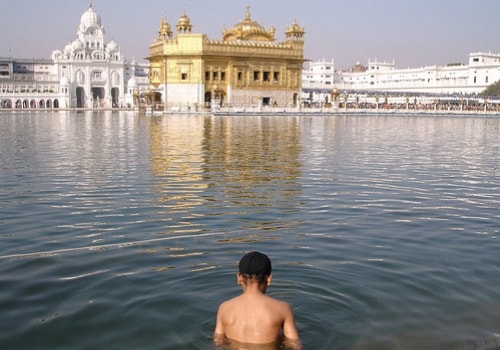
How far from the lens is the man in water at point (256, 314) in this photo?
381cm

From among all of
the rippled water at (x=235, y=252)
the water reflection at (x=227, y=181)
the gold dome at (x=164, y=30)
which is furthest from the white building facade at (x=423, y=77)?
the rippled water at (x=235, y=252)

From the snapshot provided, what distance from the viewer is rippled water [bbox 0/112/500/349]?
479 cm

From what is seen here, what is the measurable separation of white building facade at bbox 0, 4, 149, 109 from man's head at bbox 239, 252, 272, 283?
8291 centimetres

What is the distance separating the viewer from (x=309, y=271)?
6.17 meters

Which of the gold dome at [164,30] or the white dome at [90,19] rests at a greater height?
the white dome at [90,19]

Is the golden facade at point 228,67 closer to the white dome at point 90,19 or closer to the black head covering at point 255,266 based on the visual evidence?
the white dome at point 90,19

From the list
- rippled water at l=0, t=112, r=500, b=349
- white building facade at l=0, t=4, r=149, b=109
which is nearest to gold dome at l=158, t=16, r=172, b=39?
white building facade at l=0, t=4, r=149, b=109

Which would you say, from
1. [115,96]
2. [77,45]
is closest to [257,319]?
[115,96]

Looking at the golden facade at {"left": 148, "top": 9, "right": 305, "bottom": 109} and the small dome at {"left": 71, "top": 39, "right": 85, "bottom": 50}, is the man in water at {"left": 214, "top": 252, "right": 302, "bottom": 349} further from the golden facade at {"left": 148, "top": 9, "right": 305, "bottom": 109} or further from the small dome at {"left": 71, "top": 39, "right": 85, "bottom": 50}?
the small dome at {"left": 71, "top": 39, "right": 85, "bottom": 50}

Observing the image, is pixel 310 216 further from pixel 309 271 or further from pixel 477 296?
pixel 477 296

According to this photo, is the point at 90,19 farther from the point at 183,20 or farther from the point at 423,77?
the point at 423,77

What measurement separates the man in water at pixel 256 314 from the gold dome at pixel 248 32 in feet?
211

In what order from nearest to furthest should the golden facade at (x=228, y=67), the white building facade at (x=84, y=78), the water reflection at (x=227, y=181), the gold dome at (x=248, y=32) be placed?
the water reflection at (x=227, y=181)
the golden facade at (x=228, y=67)
the gold dome at (x=248, y=32)
the white building facade at (x=84, y=78)

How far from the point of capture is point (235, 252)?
22.5 ft
